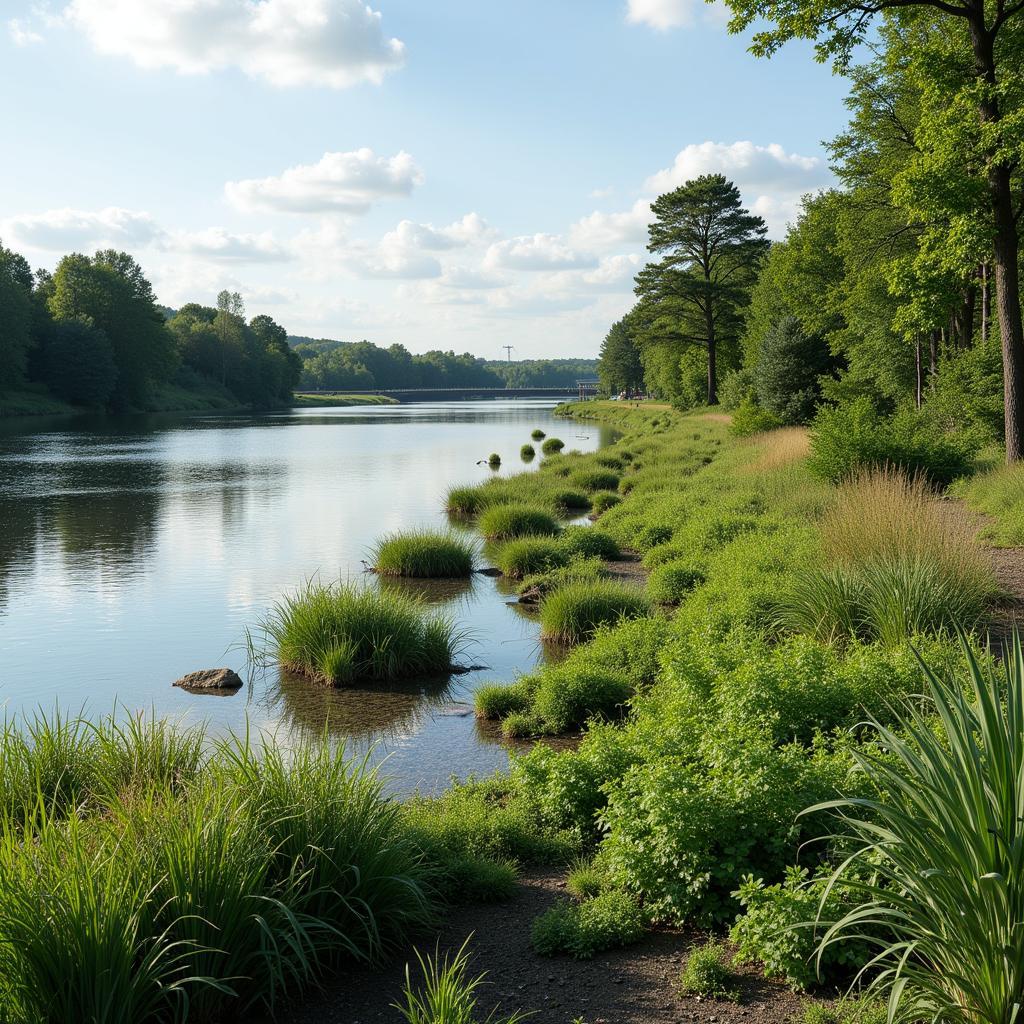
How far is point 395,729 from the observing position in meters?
10.2

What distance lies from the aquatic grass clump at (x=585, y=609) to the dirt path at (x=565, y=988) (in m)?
7.98

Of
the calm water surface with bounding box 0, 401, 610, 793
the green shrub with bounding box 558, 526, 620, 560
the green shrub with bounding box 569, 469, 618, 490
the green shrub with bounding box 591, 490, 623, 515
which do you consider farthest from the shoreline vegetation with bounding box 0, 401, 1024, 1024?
the green shrub with bounding box 569, 469, 618, 490

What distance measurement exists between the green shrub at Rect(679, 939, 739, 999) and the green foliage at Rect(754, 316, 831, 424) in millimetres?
37998

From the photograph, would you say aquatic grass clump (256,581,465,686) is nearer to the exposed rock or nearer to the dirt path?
the exposed rock

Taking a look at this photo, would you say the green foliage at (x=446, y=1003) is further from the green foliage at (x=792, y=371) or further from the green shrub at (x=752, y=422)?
the green foliage at (x=792, y=371)

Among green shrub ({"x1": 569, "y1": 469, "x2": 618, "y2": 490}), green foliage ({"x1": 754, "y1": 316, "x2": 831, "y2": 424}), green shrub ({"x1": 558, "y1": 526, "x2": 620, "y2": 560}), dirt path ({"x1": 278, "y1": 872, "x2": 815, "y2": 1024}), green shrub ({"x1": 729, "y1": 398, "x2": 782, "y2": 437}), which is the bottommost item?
dirt path ({"x1": 278, "y1": 872, "x2": 815, "y2": 1024})

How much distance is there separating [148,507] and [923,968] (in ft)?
89.1

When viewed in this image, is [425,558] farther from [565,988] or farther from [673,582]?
[565,988]

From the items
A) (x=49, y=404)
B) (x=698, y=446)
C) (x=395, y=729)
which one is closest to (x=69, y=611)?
(x=395, y=729)

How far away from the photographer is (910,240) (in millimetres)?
28078

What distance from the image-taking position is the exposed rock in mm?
11727

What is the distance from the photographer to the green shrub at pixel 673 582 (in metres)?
14.2

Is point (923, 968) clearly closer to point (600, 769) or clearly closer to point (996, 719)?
point (996, 719)

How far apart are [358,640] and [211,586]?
6909 millimetres
